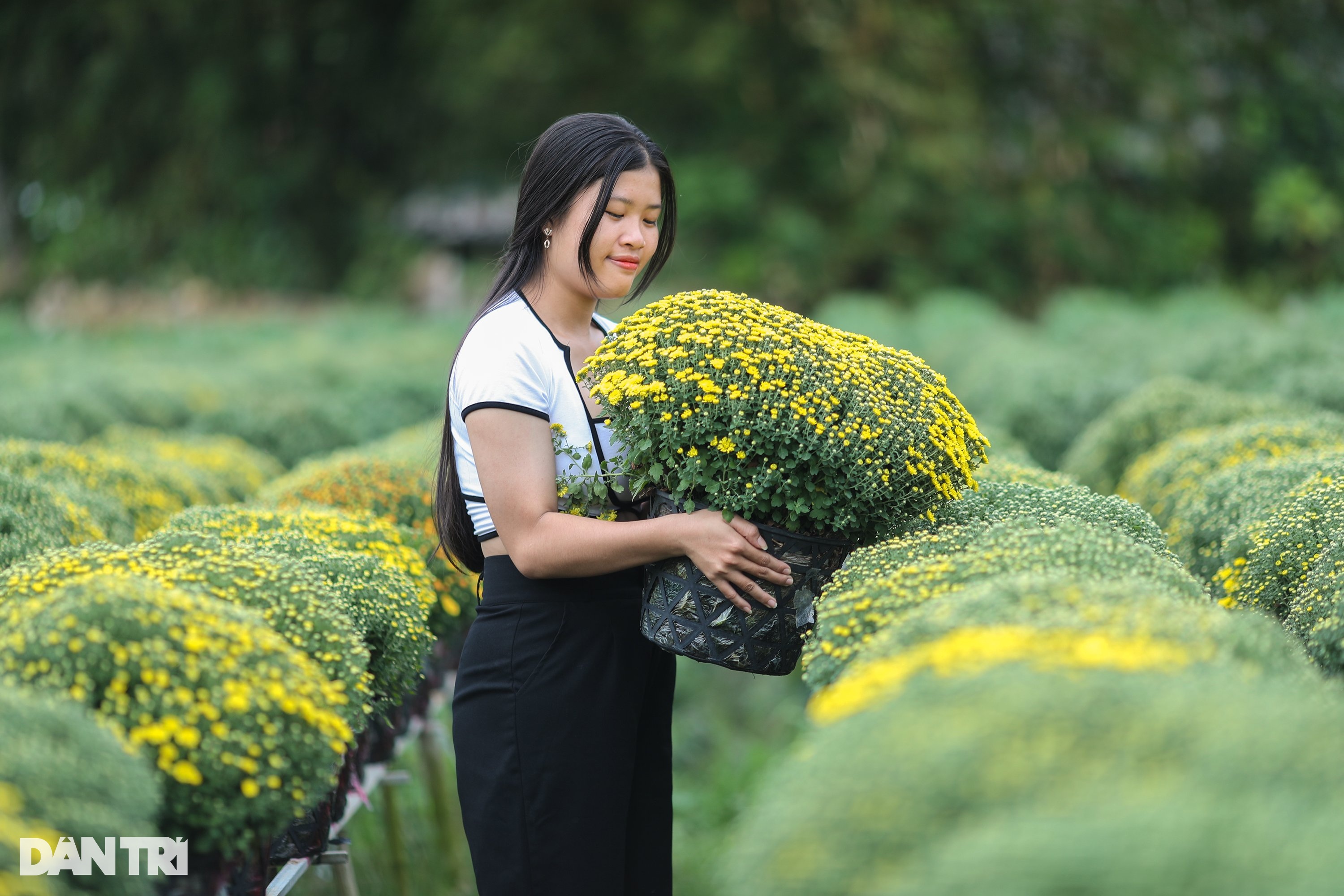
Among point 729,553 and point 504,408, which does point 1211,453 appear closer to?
point 729,553

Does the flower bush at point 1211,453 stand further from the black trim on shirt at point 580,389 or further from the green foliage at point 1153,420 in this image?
the black trim on shirt at point 580,389

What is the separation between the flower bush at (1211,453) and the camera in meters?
4.51

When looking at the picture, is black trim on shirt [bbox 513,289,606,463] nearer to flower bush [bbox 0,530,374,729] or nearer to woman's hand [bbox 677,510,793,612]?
woman's hand [bbox 677,510,793,612]

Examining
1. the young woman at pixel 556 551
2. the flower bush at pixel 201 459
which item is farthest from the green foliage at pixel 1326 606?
the flower bush at pixel 201 459

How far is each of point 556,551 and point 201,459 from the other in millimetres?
4331

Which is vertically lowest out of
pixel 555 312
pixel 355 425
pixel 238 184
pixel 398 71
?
pixel 355 425

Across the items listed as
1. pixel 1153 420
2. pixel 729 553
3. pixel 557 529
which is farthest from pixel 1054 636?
pixel 1153 420

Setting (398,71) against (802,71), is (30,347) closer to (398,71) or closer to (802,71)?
(802,71)

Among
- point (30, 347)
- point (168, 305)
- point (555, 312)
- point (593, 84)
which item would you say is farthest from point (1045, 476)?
point (168, 305)

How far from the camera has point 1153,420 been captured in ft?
18.8

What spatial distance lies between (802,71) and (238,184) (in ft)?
45.1

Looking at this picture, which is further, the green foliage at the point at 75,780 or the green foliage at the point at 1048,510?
the green foliage at the point at 1048,510

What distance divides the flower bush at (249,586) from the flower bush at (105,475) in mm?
1788

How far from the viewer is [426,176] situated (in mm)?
29359
